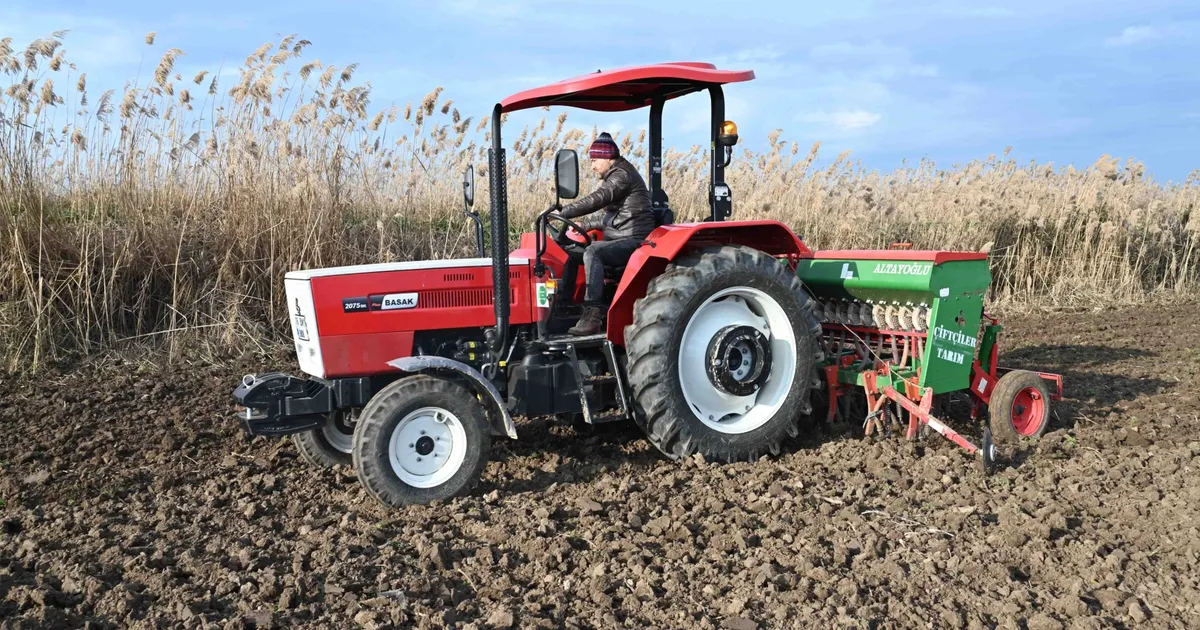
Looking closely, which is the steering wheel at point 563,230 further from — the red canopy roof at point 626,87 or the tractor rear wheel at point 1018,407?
the tractor rear wheel at point 1018,407

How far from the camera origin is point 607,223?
16.2 feet

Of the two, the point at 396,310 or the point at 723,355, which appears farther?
the point at 723,355

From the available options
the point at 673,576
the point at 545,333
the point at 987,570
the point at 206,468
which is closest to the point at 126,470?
the point at 206,468

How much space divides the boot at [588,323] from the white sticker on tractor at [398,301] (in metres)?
0.82

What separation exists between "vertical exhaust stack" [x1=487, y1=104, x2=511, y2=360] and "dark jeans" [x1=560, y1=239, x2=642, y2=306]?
44cm

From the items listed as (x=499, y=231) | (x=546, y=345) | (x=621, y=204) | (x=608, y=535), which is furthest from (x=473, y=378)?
(x=621, y=204)

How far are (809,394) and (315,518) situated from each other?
2.56 metres

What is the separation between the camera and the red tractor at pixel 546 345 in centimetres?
417

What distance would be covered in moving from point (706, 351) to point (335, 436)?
6.27ft

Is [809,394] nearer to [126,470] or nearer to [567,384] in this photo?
[567,384]

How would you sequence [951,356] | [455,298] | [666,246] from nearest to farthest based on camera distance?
[455,298], [666,246], [951,356]

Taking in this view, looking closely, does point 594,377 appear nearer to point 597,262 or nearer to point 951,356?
point 597,262

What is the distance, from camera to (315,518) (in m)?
4.05

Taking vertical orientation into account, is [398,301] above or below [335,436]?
above
